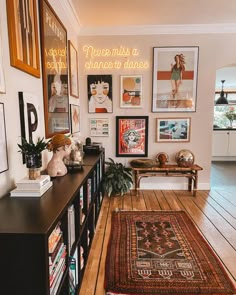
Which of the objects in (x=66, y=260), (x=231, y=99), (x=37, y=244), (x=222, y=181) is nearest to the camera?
(x=37, y=244)

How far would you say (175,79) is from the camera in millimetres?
3697

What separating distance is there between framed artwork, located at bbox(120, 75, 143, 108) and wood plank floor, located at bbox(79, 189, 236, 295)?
1591mm

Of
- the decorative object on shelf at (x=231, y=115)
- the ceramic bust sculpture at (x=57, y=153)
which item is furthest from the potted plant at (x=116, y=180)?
the decorative object on shelf at (x=231, y=115)

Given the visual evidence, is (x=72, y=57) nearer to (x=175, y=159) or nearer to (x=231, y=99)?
(x=175, y=159)

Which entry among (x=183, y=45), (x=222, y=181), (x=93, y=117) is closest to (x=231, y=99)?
(x=222, y=181)

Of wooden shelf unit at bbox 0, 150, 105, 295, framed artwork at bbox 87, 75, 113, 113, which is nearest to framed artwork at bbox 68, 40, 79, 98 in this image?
framed artwork at bbox 87, 75, 113, 113

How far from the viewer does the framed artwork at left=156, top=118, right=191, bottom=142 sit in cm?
379

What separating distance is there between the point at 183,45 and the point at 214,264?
3.29 meters

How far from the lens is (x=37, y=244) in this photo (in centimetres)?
93

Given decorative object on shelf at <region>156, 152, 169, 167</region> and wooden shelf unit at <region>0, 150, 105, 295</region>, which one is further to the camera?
decorative object on shelf at <region>156, 152, 169, 167</region>

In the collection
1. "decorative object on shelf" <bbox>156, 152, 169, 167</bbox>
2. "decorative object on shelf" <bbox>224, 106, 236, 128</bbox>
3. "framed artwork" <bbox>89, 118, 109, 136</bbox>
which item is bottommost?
"decorative object on shelf" <bbox>156, 152, 169, 167</bbox>

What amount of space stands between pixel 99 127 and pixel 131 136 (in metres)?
0.60

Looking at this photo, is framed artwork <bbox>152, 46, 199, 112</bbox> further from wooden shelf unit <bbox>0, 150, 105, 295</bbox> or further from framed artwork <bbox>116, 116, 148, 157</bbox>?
wooden shelf unit <bbox>0, 150, 105, 295</bbox>

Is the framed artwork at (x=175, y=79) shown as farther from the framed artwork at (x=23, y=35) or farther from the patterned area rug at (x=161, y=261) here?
the framed artwork at (x=23, y=35)
